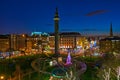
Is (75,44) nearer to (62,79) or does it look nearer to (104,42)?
(104,42)

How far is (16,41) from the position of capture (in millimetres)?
67375

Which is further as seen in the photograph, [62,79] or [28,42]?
[28,42]

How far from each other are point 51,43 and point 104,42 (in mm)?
19956

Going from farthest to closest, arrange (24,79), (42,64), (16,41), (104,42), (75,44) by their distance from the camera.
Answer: (75,44) → (16,41) → (104,42) → (42,64) → (24,79)

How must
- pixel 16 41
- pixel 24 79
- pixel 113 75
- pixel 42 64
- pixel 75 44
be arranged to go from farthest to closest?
1. pixel 75 44
2. pixel 16 41
3. pixel 42 64
4. pixel 24 79
5. pixel 113 75

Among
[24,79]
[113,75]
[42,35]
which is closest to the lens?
[113,75]

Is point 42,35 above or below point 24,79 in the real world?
above

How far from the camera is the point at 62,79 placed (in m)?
17.9

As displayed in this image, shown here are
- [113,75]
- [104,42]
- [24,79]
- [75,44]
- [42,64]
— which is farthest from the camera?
[75,44]

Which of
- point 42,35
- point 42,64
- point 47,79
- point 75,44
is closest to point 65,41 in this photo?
point 75,44

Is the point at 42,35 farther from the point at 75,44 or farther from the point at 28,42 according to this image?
the point at 75,44

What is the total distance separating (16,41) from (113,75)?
52.4 metres

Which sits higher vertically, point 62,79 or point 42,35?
point 42,35

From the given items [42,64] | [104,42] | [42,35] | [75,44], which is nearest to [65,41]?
[75,44]
